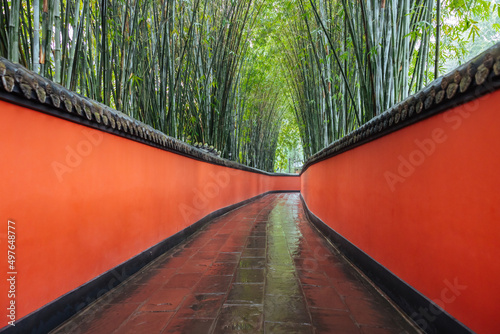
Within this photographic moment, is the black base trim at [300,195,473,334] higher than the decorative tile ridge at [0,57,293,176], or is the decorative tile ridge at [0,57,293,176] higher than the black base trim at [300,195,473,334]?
the decorative tile ridge at [0,57,293,176]

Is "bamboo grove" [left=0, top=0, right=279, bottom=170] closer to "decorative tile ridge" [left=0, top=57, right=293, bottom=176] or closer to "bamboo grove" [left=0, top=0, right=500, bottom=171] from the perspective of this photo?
"bamboo grove" [left=0, top=0, right=500, bottom=171]

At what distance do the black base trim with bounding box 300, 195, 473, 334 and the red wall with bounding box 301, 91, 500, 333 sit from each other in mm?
32

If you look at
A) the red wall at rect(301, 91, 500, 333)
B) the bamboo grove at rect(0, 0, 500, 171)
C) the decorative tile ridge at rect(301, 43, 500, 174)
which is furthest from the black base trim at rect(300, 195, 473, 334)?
the bamboo grove at rect(0, 0, 500, 171)

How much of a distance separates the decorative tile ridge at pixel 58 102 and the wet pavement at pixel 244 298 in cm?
98

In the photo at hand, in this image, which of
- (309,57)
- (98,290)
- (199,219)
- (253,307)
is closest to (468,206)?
(253,307)

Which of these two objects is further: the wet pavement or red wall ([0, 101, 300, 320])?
the wet pavement

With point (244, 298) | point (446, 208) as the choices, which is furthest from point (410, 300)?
point (244, 298)

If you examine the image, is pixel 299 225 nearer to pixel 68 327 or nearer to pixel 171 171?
pixel 171 171

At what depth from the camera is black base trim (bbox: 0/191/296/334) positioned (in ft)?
3.83

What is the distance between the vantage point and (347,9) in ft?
7.22

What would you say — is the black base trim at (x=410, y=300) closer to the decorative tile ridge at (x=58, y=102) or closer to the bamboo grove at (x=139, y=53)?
the decorative tile ridge at (x=58, y=102)

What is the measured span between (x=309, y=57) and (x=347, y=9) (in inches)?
89.3

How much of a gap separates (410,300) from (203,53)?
4101 millimetres

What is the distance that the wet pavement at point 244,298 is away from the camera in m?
1.34
